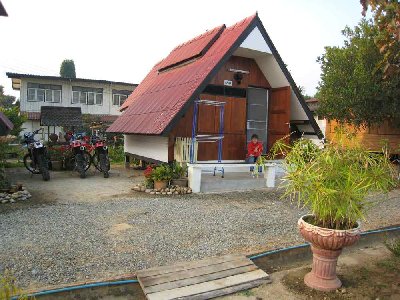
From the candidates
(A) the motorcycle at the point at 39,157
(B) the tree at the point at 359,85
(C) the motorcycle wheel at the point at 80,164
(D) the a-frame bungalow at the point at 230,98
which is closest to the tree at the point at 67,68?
(D) the a-frame bungalow at the point at 230,98

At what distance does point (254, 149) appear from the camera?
35.9 feet

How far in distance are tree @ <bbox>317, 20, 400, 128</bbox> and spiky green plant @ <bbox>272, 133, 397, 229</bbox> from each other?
9.69 m

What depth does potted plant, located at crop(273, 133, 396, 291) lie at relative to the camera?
151 inches

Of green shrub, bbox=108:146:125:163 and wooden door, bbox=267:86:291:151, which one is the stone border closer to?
wooden door, bbox=267:86:291:151

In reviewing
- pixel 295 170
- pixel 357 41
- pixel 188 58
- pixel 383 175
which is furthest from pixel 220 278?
pixel 357 41

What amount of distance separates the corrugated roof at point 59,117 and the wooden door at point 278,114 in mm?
10099

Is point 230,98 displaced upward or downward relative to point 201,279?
upward

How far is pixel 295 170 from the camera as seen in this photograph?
416 centimetres

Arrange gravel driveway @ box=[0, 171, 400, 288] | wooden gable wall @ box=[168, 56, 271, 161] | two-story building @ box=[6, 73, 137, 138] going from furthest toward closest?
two-story building @ box=[6, 73, 137, 138]
wooden gable wall @ box=[168, 56, 271, 161]
gravel driveway @ box=[0, 171, 400, 288]

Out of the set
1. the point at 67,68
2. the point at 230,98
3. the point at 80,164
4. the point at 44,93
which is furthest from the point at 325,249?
the point at 67,68

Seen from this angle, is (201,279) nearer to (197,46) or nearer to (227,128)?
(227,128)

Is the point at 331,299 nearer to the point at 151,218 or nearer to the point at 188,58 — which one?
the point at 151,218

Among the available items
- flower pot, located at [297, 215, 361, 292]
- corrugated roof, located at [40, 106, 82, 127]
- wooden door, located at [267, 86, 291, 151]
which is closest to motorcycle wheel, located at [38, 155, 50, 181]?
corrugated roof, located at [40, 106, 82, 127]

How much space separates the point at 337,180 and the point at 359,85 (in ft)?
35.5
